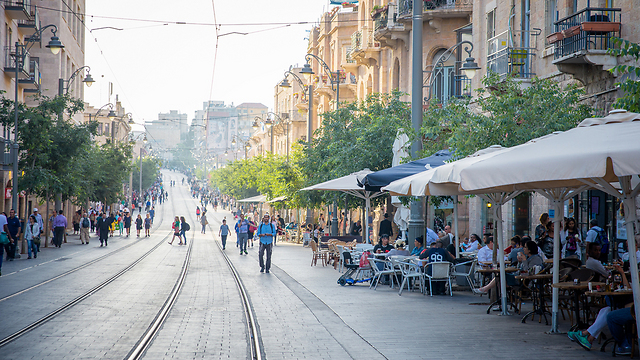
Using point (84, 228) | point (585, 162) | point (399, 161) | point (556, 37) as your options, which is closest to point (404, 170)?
point (399, 161)

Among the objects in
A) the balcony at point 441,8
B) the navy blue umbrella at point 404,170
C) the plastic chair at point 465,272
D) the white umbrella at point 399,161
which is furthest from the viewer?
the balcony at point 441,8

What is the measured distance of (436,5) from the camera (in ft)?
99.0

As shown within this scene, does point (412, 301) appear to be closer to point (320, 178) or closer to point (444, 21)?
point (320, 178)

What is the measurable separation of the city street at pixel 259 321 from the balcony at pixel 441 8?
1518cm

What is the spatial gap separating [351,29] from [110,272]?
3322cm

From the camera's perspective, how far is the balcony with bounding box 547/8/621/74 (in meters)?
15.3

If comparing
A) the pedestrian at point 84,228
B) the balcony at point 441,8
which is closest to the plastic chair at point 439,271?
the balcony at point 441,8

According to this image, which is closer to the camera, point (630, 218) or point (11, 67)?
point (630, 218)

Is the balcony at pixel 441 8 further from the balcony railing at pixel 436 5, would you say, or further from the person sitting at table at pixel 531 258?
the person sitting at table at pixel 531 258

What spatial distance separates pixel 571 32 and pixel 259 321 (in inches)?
387

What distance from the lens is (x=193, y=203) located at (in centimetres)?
9438

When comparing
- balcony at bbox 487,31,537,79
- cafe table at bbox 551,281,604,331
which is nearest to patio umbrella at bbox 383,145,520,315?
cafe table at bbox 551,281,604,331

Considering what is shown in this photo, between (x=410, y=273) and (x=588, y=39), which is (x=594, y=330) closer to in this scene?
(x=410, y=273)

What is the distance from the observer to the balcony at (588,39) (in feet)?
50.3
